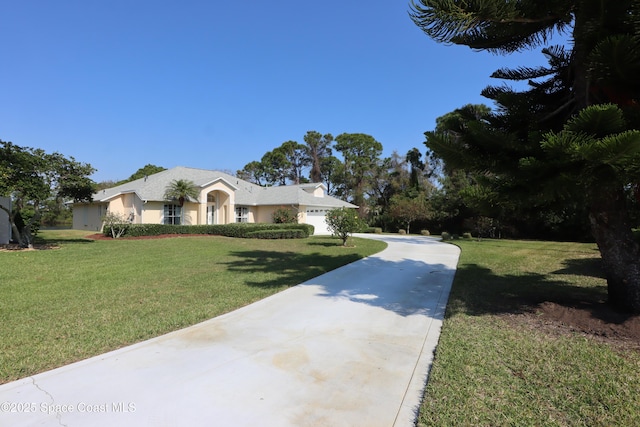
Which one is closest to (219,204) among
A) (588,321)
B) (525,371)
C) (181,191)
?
(181,191)

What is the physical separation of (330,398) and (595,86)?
5.66m

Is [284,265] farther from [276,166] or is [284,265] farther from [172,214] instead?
[276,166]

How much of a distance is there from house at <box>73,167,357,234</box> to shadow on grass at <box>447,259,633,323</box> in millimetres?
17370

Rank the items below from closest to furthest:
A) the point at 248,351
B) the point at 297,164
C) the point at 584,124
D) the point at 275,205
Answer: the point at 584,124 < the point at 248,351 < the point at 275,205 < the point at 297,164

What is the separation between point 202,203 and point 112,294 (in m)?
18.7

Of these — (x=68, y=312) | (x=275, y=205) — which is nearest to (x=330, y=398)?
(x=68, y=312)

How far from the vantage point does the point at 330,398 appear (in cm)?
301

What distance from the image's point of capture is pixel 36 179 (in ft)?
45.0

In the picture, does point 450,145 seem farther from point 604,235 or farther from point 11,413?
point 11,413

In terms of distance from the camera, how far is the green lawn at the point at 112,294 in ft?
13.5

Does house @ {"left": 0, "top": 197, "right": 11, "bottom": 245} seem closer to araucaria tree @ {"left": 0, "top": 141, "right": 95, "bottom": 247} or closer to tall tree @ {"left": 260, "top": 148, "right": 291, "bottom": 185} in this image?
araucaria tree @ {"left": 0, "top": 141, "right": 95, "bottom": 247}

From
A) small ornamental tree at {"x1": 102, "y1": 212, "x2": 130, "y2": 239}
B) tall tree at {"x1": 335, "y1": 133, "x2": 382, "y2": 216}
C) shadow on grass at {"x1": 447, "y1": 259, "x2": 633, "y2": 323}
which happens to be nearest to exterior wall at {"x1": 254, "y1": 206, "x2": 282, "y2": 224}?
small ornamental tree at {"x1": 102, "y1": 212, "x2": 130, "y2": 239}

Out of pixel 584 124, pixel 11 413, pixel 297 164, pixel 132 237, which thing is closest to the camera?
pixel 11 413

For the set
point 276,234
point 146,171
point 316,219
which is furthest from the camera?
point 146,171
